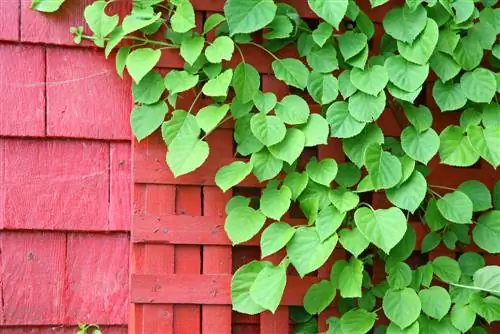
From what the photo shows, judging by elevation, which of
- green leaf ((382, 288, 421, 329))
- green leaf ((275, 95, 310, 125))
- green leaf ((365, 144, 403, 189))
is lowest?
green leaf ((382, 288, 421, 329))

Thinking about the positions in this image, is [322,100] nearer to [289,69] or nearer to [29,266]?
[289,69]

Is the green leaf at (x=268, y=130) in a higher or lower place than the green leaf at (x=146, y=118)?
higher

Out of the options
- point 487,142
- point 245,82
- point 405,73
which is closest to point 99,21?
point 245,82

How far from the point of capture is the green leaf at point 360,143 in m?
1.54

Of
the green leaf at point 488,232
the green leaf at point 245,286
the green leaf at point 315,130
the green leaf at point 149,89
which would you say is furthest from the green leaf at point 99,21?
the green leaf at point 488,232

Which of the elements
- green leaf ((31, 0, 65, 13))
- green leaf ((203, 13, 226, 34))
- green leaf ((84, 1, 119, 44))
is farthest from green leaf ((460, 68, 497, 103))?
green leaf ((31, 0, 65, 13))

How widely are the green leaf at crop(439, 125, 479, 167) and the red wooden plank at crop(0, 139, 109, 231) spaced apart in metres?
0.73

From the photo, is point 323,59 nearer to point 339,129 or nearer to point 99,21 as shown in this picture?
point 339,129

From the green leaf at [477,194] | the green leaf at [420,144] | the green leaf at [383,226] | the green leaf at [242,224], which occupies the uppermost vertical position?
the green leaf at [420,144]

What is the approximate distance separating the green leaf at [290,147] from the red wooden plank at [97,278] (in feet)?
1.26

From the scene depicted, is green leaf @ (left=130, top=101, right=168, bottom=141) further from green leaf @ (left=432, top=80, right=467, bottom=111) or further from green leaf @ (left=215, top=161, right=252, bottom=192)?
green leaf @ (left=432, top=80, right=467, bottom=111)

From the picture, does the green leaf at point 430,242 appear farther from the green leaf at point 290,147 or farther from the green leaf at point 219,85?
the green leaf at point 219,85

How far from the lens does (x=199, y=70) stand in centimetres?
155

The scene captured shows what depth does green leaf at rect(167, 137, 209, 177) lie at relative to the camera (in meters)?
1.49
